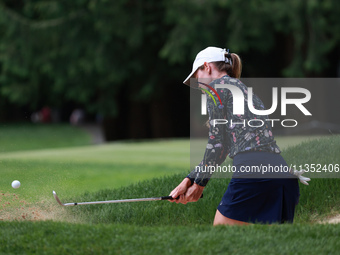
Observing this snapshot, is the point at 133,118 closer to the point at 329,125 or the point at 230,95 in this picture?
the point at 329,125

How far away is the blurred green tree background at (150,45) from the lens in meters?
18.5

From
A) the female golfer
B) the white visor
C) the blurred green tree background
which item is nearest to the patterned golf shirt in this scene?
the female golfer

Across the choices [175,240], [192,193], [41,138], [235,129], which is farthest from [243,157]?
[41,138]

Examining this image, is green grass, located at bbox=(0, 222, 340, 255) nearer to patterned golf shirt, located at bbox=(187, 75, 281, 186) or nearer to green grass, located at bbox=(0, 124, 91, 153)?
patterned golf shirt, located at bbox=(187, 75, 281, 186)

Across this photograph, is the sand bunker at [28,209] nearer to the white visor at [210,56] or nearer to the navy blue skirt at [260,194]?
the navy blue skirt at [260,194]

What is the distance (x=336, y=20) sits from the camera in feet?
60.7

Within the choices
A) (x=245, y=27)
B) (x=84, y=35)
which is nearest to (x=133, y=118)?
(x=84, y=35)

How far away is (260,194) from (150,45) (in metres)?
18.8

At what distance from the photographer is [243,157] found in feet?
13.2

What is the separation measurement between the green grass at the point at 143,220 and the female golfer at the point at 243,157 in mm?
134

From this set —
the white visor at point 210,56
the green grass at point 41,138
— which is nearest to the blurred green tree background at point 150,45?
the green grass at point 41,138

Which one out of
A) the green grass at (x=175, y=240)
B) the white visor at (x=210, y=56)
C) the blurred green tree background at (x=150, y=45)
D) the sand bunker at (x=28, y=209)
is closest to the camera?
the green grass at (x=175, y=240)

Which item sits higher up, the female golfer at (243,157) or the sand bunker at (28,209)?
the female golfer at (243,157)

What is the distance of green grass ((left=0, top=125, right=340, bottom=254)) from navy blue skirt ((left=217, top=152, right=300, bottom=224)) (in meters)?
0.10
